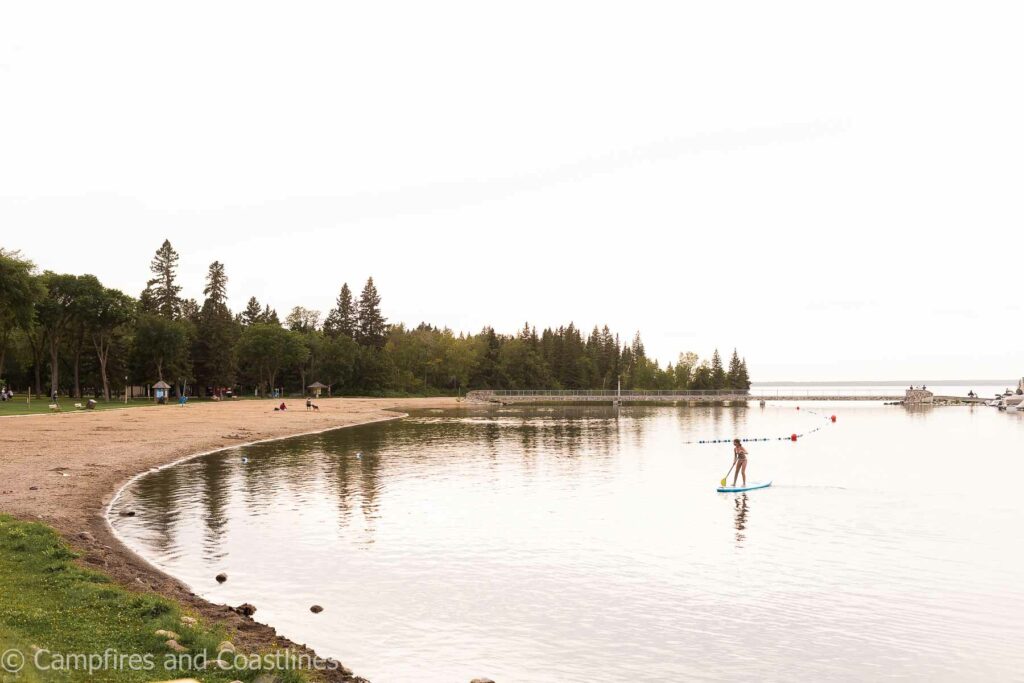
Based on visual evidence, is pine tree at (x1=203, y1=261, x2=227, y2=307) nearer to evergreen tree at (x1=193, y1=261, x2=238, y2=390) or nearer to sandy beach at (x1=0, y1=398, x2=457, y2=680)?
evergreen tree at (x1=193, y1=261, x2=238, y2=390)

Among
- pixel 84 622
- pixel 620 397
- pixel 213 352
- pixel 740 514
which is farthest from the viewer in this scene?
pixel 620 397

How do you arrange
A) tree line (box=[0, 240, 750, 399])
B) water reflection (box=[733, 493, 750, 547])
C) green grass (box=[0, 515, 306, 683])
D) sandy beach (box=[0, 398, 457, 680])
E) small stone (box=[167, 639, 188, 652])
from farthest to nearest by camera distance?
tree line (box=[0, 240, 750, 399])
water reflection (box=[733, 493, 750, 547])
sandy beach (box=[0, 398, 457, 680])
small stone (box=[167, 639, 188, 652])
green grass (box=[0, 515, 306, 683])

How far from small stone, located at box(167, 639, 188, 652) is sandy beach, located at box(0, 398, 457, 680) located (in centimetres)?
156

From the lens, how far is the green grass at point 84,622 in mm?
11211

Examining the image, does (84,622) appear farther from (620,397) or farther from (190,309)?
(190,309)

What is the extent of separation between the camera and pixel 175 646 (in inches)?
501

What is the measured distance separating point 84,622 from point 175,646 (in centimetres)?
217

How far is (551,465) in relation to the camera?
49781mm

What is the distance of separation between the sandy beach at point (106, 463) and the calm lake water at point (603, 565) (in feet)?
4.23

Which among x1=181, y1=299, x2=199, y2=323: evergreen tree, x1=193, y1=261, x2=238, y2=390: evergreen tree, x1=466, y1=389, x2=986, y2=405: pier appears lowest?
x1=466, y1=389, x2=986, y2=405: pier

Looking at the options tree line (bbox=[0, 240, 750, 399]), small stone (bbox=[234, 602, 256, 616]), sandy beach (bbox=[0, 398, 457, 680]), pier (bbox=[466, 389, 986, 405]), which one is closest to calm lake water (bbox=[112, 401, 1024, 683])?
small stone (bbox=[234, 602, 256, 616])

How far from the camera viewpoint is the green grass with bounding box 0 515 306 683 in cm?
1121

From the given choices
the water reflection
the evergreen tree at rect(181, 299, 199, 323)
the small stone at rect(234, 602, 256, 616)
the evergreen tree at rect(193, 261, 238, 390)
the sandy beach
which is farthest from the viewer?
the evergreen tree at rect(181, 299, 199, 323)

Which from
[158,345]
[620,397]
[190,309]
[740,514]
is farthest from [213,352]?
[740,514]
